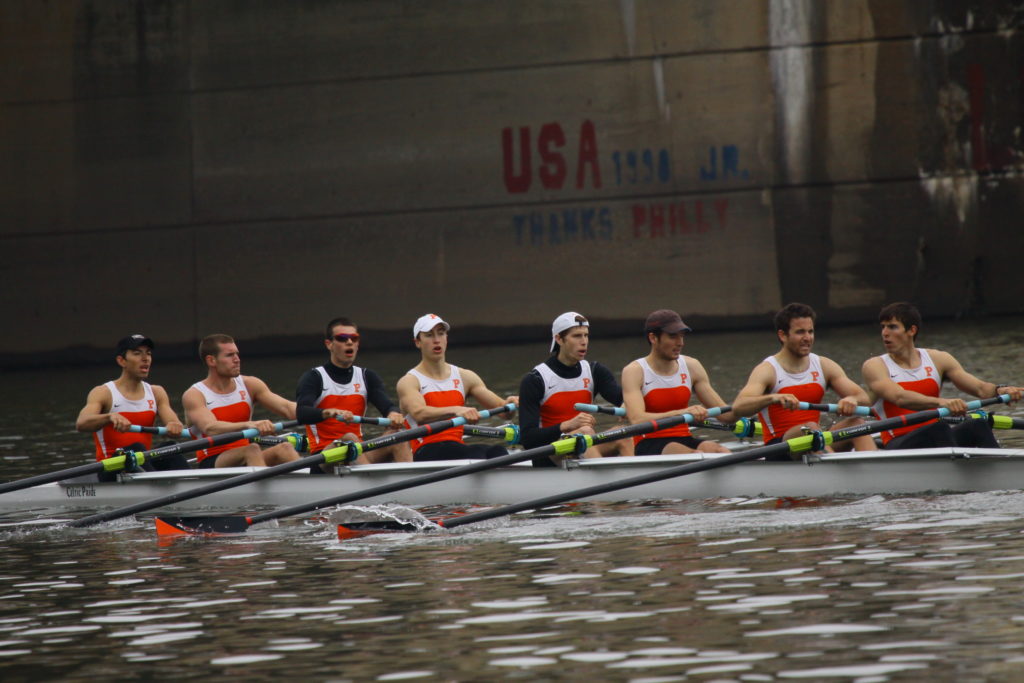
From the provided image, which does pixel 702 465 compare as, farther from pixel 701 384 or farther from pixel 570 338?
pixel 570 338

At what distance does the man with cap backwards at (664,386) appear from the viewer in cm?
1041

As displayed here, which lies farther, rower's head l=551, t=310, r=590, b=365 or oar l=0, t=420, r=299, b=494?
oar l=0, t=420, r=299, b=494

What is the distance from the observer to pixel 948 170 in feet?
78.2

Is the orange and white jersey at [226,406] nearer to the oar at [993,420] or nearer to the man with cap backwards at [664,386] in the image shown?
the man with cap backwards at [664,386]

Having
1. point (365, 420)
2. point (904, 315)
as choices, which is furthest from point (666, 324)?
point (365, 420)

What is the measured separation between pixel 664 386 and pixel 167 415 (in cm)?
382

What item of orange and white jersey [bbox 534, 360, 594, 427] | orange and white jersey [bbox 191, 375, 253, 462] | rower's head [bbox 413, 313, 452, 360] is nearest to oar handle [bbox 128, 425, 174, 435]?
orange and white jersey [bbox 191, 375, 253, 462]

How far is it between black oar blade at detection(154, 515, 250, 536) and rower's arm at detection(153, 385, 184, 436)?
152 cm

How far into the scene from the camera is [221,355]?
1139 centimetres

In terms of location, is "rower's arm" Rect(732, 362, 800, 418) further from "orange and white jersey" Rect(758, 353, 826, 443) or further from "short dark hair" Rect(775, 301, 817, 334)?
"short dark hair" Rect(775, 301, 817, 334)

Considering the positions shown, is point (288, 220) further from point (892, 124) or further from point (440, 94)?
point (892, 124)

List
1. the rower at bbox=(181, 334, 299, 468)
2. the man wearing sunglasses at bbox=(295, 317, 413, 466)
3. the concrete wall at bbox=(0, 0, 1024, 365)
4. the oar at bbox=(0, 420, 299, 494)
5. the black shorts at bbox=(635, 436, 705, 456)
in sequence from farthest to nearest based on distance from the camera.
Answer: the concrete wall at bbox=(0, 0, 1024, 365)
the rower at bbox=(181, 334, 299, 468)
the man wearing sunglasses at bbox=(295, 317, 413, 466)
the oar at bbox=(0, 420, 299, 494)
the black shorts at bbox=(635, 436, 705, 456)

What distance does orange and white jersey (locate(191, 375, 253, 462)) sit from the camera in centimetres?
1162

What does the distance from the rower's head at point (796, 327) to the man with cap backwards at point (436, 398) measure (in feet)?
6.86
